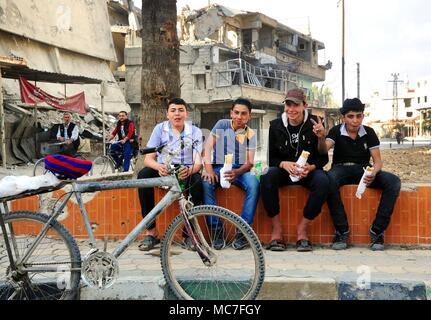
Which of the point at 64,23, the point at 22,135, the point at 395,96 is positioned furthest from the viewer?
the point at 395,96

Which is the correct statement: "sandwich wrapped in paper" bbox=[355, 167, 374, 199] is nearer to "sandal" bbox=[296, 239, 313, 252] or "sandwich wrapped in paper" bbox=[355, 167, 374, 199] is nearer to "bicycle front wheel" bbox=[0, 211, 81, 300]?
"sandal" bbox=[296, 239, 313, 252]

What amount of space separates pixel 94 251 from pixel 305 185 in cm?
238

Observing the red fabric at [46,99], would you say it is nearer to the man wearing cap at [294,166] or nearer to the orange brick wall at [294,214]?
the orange brick wall at [294,214]

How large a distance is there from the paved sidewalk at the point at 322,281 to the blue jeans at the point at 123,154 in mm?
7232

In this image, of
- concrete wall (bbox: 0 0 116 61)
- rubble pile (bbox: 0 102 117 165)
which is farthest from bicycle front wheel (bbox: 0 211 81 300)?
concrete wall (bbox: 0 0 116 61)

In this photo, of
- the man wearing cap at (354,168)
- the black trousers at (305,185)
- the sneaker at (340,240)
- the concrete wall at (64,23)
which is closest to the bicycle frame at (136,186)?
the black trousers at (305,185)

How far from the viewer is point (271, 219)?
499cm

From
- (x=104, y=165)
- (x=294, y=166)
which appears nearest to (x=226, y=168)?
(x=294, y=166)

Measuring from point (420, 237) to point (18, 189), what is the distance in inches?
156

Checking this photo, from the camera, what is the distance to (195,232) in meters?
3.56

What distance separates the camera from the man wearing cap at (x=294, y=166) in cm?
469

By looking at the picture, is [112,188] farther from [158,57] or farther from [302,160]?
[158,57]

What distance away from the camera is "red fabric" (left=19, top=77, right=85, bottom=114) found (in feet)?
47.9
